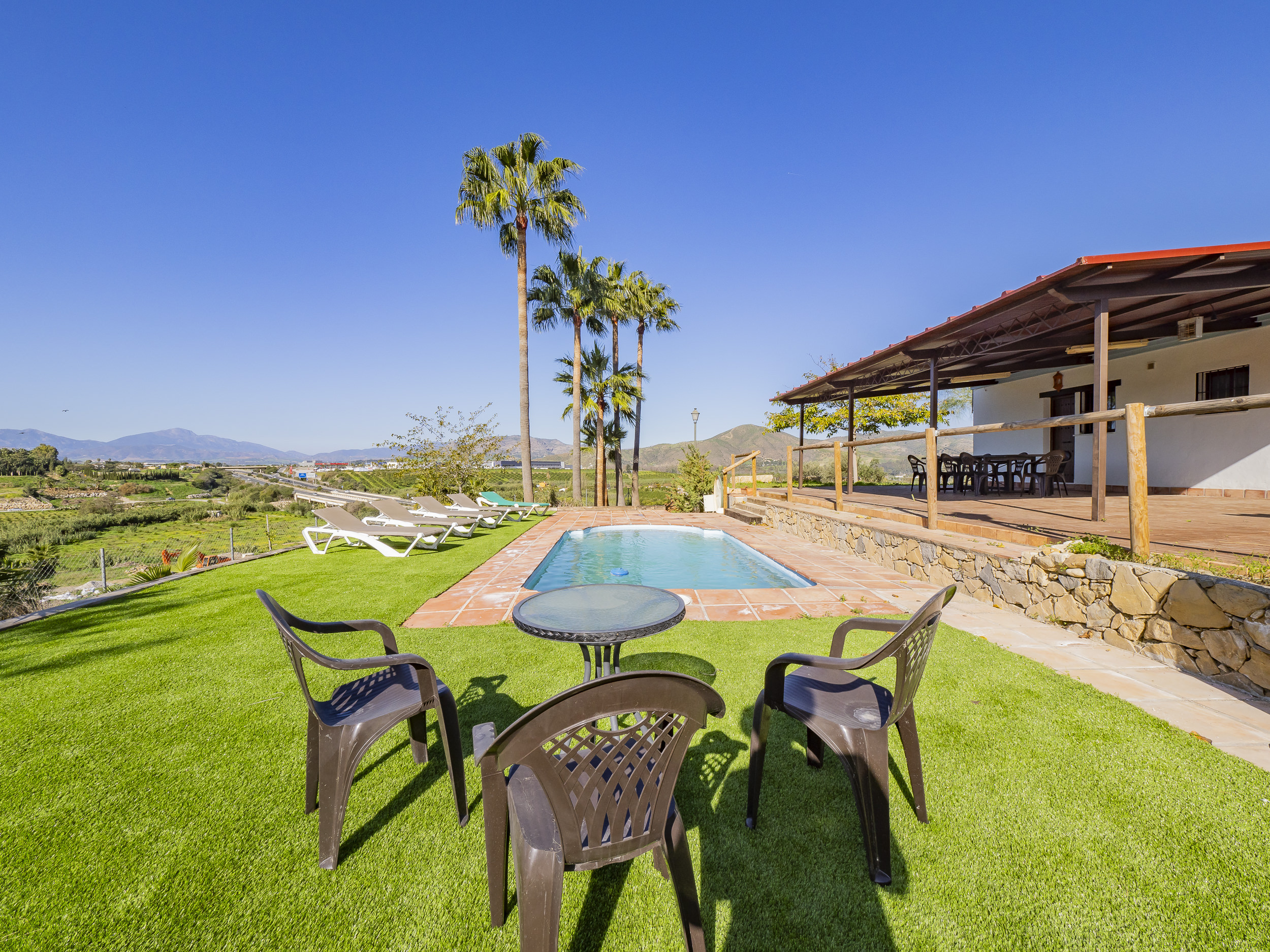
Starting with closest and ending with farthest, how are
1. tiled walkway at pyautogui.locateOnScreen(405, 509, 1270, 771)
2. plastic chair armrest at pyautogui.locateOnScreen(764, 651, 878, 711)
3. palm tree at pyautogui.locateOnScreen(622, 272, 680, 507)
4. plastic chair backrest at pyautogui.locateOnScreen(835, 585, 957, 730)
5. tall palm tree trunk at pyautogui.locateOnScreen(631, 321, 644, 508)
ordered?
1. plastic chair backrest at pyautogui.locateOnScreen(835, 585, 957, 730)
2. plastic chair armrest at pyautogui.locateOnScreen(764, 651, 878, 711)
3. tiled walkway at pyautogui.locateOnScreen(405, 509, 1270, 771)
4. tall palm tree trunk at pyautogui.locateOnScreen(631, 321, 644, 508)
5. palm tree at pyautogui.locateOnScreen(622, 272, 680, 507)

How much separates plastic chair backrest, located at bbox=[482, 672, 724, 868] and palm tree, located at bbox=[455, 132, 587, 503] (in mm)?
14811

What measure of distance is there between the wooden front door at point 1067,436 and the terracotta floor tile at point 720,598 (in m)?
10.4

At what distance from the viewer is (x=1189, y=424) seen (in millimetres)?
8977

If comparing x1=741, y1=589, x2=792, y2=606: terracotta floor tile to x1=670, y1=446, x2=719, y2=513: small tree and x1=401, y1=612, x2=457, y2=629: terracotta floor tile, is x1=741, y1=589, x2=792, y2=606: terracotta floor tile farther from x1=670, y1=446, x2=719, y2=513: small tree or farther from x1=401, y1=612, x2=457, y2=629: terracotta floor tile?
x1=670, y1=446, x2=719, y2=513: small tree

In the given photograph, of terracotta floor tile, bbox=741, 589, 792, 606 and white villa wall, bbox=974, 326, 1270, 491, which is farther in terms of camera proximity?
white villa wall, bbox=974, 326, 1270, 491

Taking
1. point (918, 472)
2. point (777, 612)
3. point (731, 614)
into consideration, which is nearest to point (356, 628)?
point (731, 614)

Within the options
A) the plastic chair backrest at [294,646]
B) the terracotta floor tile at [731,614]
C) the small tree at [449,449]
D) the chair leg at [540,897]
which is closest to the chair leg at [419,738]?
the plastic chair backrest at [294,646]

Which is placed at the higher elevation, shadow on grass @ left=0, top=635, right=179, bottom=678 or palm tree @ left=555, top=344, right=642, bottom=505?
palm tree @ left=555, top=344, right=642, bottom=505

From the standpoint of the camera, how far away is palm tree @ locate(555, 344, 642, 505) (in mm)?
18172

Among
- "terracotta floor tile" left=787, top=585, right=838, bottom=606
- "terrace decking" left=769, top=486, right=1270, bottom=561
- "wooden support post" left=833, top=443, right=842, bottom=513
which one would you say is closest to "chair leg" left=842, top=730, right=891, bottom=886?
"terracotta floor tile" left=787, top=585, right=838, bottom=606

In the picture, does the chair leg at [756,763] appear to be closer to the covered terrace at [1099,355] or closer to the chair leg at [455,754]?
the chair leg at [455,754]

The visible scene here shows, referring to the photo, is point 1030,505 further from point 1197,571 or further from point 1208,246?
point 1197,571

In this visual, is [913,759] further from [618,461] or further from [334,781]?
[618,461]

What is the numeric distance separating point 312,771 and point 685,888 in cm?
169
